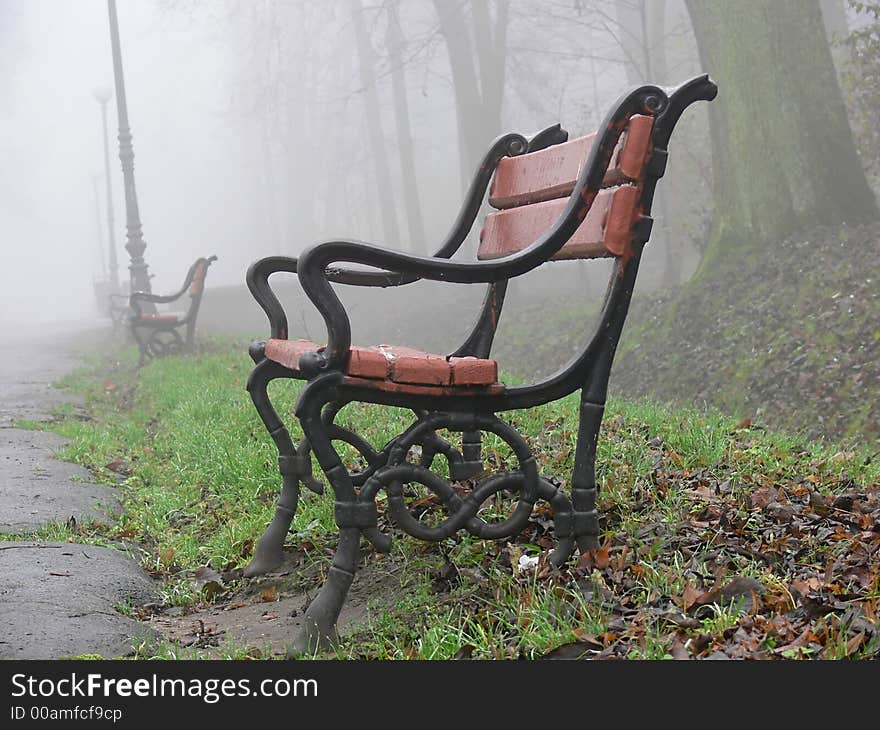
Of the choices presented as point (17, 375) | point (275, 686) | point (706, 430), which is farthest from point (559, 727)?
point (17, 375)

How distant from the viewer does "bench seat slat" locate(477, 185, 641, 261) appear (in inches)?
130

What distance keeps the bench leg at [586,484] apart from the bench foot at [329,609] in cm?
70

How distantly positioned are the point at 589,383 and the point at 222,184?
96.6m

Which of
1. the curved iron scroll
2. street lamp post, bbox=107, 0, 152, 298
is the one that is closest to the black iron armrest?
the curved iron scroll

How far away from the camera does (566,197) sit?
3793 millimetres

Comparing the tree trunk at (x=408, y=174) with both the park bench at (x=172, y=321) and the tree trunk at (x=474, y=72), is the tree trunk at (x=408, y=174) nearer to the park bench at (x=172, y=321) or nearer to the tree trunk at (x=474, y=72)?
the tree trunk at (x=474, y=72)

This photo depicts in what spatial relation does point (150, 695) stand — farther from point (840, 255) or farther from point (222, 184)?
point (222, 184)

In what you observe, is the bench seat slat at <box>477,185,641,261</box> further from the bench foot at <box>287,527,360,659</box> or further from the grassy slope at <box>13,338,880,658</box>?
the bench foot at <box>287,527,360,659</box>

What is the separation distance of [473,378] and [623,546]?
72 cm

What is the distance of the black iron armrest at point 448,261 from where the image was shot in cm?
300

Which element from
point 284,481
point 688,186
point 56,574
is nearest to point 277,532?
point 284,481

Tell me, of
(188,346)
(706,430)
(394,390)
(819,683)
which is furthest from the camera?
(188,346)

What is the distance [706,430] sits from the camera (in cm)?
492

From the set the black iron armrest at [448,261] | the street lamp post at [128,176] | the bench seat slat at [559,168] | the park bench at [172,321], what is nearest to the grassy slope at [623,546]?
the black iron armrest at [448,261]
